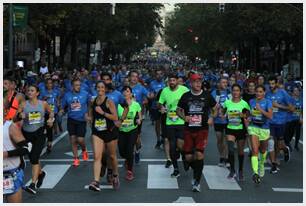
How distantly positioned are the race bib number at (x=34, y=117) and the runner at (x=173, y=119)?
215cm

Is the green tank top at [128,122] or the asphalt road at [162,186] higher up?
the green tank top at [128,122]

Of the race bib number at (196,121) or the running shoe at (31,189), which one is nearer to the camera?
the running shoe at (31,189)

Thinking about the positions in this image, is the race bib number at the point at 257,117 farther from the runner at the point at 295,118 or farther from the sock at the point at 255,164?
the runner at the point at 295,118

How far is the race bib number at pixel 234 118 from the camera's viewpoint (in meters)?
10.0

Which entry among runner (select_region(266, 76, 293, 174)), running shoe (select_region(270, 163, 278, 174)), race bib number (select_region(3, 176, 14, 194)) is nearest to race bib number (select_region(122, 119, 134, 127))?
running shoe (select_region(270, 163, 278, 174))

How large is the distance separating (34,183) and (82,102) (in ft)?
9.77

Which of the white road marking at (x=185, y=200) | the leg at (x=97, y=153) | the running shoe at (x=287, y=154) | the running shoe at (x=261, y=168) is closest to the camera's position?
the white road marking at (x=185, y=200)

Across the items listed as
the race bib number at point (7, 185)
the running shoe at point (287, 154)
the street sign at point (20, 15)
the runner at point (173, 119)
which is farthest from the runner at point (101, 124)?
the street sign at point (20, 15)

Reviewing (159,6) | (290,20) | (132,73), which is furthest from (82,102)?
(159,6)

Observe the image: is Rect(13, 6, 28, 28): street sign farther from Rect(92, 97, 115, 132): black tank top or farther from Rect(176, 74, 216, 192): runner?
Rect(176, 74, 216, 192): runner

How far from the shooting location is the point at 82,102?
11.8 meters

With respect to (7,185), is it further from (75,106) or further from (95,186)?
(75,106)

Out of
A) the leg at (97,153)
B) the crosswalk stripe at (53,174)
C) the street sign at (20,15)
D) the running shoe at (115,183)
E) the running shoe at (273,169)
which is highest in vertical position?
the street sign at (20,15)

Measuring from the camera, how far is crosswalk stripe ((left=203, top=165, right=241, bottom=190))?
31.2 feet
